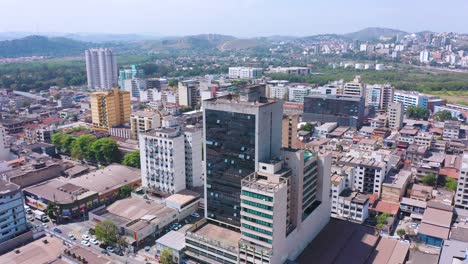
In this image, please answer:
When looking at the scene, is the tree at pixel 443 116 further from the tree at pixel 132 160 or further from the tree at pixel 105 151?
the tree at pixel 105 151

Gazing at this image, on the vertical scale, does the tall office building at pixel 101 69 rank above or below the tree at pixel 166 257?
above

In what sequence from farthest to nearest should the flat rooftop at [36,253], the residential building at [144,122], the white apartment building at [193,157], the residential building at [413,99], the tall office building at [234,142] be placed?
the residential building at [413,99] < the residential building at [144,122] < the white apartment building at [193,157] < the flat rooftop at [36,253] < the tall office building at [234,142]

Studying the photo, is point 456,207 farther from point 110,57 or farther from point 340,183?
point 110,57

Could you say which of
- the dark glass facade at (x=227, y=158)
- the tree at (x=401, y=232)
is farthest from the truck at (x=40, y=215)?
the tree at (x=401, y=232)

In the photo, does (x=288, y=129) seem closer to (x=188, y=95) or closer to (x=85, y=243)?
(x=85, y=243)

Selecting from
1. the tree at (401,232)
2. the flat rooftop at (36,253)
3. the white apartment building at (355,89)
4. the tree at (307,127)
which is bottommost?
the tree at (401,232)

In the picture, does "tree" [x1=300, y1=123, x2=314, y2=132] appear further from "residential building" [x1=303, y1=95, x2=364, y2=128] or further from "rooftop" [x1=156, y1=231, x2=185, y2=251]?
"rooftop" [x1=156, y1=231, x2=185, y2=251]

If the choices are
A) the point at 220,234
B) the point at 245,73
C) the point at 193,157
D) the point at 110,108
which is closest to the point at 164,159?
the point at 193,157

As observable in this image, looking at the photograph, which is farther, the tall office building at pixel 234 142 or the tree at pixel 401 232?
the tree at pixel 401 232
